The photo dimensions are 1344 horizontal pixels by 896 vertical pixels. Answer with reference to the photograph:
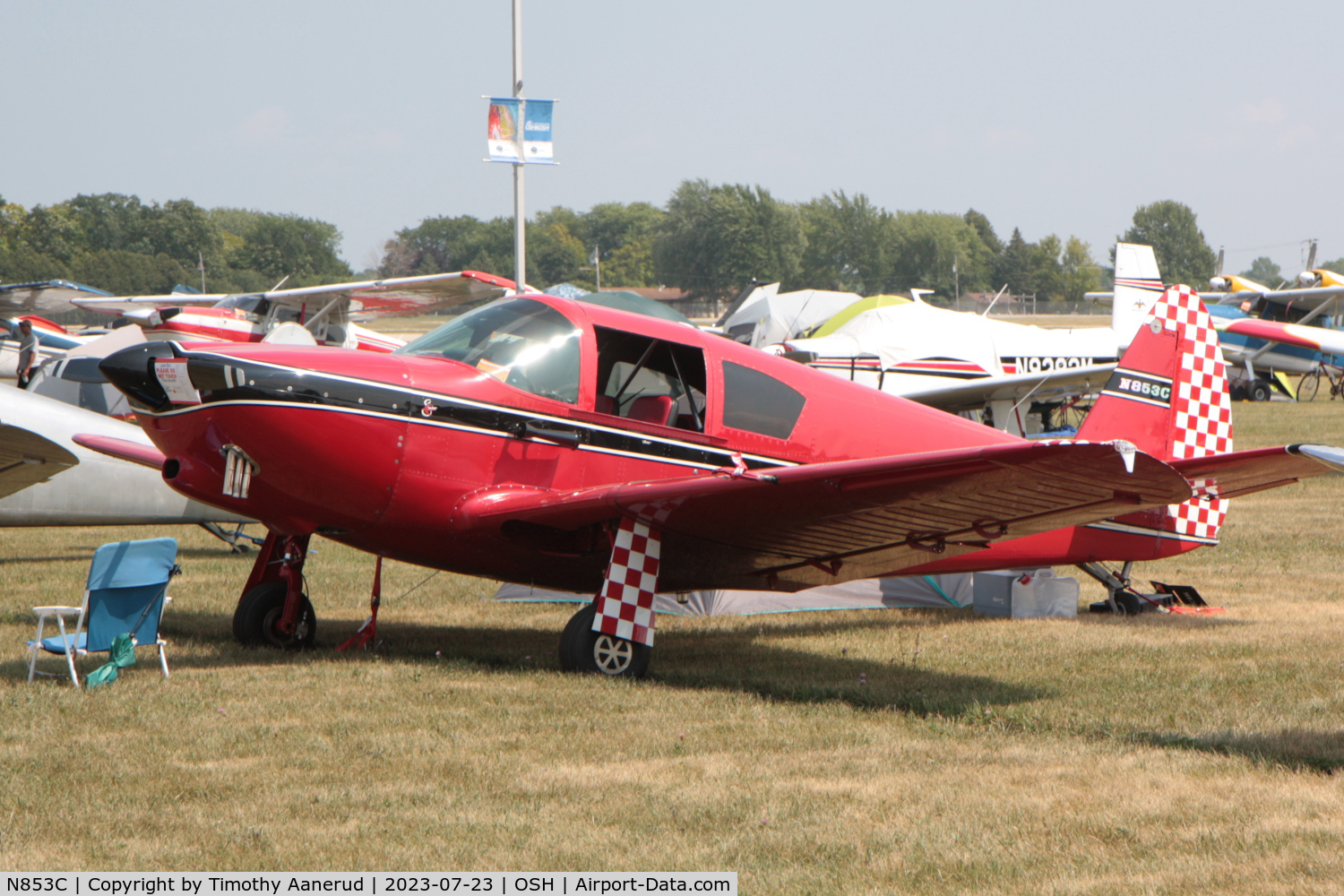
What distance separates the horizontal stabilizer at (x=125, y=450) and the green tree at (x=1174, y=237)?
585 ft

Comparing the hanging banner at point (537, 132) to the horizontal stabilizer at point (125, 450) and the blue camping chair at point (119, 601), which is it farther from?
the blue camping chair at point (119, 601)

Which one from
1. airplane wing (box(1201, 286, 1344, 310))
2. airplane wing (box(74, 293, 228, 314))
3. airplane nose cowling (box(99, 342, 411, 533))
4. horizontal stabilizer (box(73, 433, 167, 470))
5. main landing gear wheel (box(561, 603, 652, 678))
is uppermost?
airplane wing (box(1201, 286, 1344, 310))

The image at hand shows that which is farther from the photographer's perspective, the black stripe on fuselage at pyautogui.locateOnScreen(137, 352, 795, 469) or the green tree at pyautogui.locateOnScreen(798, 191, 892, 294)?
the green tree at pyautogui.locateOnScreen(798, 191, 892, 294)

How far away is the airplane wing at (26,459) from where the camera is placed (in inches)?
327

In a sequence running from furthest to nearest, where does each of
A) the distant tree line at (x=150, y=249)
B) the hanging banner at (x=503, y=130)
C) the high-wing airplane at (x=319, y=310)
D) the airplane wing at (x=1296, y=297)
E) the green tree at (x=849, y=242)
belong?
the green tree at (x=849, y=242)
the distant tree line at (x=150, y=249)
the airplane wing at (x=1296, y=297)
the high-wing airplane at (x=319, y=310)
the hanging banner at (x=503, y=130)

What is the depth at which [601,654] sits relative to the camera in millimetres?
7098

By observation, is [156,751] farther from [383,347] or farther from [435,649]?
[383,347]

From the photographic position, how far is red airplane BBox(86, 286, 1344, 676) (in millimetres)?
6203

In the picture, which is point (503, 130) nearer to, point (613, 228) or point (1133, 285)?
point (1133, 285)

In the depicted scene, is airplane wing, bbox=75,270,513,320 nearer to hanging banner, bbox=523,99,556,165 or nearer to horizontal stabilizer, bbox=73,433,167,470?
hanging banner, bbox=523,99,556,165

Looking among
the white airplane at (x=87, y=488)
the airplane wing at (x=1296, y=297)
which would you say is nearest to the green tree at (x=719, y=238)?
the airplane wing at (x=1296, y=297)

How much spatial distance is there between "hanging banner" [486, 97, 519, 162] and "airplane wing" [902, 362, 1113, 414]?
8.42 metres

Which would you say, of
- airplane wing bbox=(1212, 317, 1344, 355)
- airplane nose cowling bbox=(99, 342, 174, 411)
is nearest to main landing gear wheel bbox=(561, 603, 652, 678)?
airplane nose cowling bbox=(99, 342, 174, 411)

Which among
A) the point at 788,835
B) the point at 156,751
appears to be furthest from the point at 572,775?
the point at 156,751
